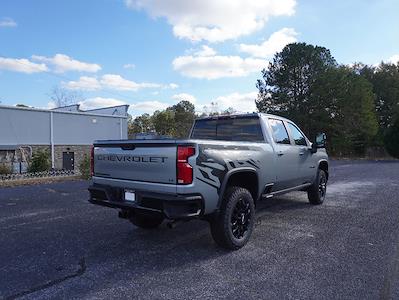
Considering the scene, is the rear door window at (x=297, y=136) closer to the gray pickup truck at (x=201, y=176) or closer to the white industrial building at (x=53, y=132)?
the gray pickup truck at (x=201, y=176)

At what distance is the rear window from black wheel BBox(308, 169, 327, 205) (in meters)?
2.60

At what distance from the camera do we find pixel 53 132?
91.7 ft

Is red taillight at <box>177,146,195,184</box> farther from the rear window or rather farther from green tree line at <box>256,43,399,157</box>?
green tree line at <box>256,43,399,157</box>

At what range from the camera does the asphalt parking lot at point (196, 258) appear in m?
3.88

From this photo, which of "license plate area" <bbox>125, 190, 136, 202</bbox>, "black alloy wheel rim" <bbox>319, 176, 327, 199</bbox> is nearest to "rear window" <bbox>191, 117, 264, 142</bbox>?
"license plate area" <bbox>125, 190, 136, 202</bbox>

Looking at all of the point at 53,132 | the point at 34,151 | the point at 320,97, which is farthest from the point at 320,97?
the point at 34,151

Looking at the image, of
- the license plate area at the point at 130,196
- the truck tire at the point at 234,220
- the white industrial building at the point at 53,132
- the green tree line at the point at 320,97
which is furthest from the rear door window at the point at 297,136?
the green tree line at the point at 320,97

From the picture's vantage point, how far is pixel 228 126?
6.93 metres

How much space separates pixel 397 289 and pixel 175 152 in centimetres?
280

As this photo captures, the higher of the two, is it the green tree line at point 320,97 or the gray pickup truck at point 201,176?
the green tree line at point 320,97

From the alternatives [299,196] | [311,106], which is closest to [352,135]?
[311,106]

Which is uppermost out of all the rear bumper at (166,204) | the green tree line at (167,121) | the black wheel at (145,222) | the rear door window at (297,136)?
the green tree line at (167,121)

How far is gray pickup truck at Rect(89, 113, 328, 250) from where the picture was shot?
4531 mm

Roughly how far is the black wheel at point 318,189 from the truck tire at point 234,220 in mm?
3402
